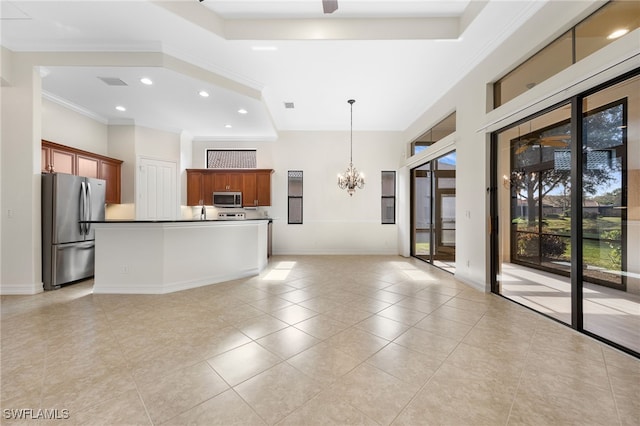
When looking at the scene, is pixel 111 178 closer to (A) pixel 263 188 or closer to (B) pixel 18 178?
(B) pixel 18 178

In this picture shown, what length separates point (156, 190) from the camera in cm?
611

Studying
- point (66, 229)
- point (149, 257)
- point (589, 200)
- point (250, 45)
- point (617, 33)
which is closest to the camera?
point (617, 33)

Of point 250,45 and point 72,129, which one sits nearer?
point 250,45

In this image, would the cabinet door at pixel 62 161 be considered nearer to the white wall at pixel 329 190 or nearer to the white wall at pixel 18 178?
the white wall at pixel 18 178

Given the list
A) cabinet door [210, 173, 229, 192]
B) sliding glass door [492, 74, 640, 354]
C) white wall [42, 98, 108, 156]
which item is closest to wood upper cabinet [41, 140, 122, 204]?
white wall [42, 98, 108, 156]

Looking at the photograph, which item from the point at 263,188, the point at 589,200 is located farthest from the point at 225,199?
the point at 589,200

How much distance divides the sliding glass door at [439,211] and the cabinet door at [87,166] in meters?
7.41

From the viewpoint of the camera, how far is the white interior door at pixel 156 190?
231 inches

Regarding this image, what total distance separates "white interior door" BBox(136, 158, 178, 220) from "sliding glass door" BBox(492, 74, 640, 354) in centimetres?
730

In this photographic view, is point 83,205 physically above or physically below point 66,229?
above

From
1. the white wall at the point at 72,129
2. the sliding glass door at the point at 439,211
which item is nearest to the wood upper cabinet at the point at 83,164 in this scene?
the white wall at the point at 72,129

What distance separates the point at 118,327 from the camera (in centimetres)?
253

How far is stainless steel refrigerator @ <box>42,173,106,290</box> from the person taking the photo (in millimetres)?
3686

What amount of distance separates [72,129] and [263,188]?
13.4 feet
